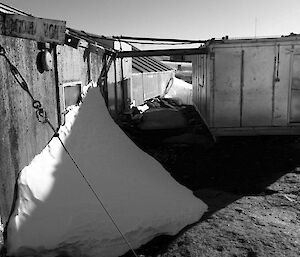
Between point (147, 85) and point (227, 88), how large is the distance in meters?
11.4

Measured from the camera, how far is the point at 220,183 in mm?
7438

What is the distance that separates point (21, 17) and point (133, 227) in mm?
3437

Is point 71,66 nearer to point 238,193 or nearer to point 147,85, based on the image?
point 238,193

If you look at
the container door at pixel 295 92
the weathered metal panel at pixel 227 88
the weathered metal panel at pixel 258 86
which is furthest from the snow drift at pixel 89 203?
the container door at pixel 295 92

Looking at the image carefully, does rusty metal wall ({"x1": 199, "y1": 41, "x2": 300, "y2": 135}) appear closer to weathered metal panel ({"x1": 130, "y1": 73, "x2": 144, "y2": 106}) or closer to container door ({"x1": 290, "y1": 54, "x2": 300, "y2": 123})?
container door ({"x1": 290, "y1": 54, "x2": 300, "y2": 123})

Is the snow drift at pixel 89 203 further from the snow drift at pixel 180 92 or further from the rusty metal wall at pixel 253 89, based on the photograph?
the snow drift at pixel 180 92

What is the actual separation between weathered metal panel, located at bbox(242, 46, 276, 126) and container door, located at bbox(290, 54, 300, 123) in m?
0.69

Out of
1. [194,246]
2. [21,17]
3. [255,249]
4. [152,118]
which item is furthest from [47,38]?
[152,118]

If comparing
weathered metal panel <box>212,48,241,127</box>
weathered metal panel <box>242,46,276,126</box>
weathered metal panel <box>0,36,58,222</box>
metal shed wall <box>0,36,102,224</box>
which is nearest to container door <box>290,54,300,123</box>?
weathered metal panel <box>242,46,276,126</box>

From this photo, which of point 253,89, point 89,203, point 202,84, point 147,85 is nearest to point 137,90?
point 147,85

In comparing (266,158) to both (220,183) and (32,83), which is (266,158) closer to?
(220,183)

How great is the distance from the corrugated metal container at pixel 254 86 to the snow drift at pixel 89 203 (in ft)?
14.2

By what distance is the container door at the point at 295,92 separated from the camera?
10077 millimetres

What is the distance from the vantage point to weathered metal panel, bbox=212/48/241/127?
10141 mm
